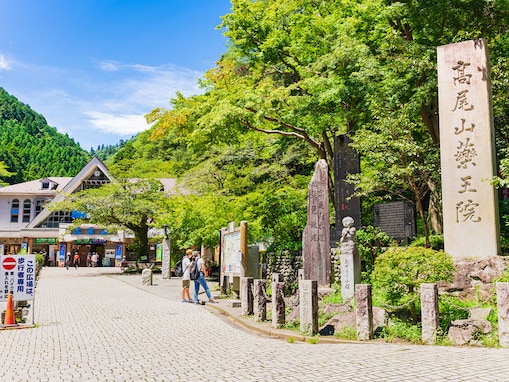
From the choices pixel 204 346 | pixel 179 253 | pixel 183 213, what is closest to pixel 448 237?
pixel 204 346

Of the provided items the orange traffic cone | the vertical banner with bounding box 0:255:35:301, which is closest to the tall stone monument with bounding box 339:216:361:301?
the vertical banner with bounding box 0:255:35:301

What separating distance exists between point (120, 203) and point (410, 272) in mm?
27185

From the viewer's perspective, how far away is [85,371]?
661 centimetres

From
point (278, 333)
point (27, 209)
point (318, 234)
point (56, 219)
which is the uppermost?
point (27, 209)

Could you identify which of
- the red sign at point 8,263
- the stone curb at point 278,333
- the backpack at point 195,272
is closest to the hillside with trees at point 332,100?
the backpack at point 195,272

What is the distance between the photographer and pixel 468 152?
11758 millimetres

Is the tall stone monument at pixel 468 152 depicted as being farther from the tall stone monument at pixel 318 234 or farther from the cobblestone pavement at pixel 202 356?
the cobblestone pavement at pixel 202 356

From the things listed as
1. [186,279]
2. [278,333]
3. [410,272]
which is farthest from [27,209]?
[410,272]

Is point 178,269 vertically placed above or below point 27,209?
below

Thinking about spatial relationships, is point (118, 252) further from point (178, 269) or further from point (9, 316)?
point (9, 316)

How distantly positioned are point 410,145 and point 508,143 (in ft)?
12.3

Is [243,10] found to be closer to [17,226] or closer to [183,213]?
[183,213]

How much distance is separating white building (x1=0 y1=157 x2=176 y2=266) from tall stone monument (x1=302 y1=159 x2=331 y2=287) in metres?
33.4

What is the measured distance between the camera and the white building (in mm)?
47156
